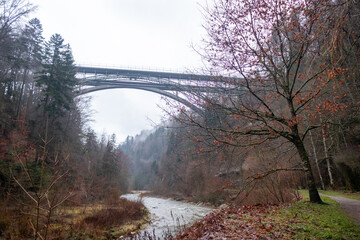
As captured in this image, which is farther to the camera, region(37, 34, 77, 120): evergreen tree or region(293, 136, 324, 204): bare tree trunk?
region(37, 34, 77, 120): evergreen tree

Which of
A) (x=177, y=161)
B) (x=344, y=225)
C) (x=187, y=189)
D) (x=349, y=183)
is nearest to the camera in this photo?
(x=344, y=225)

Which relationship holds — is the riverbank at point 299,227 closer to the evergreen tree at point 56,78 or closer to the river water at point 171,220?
the river water at point 171,220

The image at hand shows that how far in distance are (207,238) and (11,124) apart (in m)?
18.9

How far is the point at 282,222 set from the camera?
5180mm

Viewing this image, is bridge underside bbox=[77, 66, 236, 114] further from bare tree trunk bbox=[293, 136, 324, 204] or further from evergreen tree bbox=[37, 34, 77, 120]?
bare tree trunk bbox=[293, 136, 324, 204]

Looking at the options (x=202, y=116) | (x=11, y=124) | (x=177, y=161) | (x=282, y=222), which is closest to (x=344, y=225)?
(x=282, y=222)

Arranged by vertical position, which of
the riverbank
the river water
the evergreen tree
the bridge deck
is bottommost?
the river water

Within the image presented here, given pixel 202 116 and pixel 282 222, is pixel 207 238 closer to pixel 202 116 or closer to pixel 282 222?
pixel 282 222

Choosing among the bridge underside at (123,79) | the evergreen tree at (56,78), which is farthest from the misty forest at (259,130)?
the bridge underside at (123,79)

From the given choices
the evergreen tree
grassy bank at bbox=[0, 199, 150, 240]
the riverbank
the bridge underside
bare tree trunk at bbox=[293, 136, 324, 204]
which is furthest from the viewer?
the bridge underside

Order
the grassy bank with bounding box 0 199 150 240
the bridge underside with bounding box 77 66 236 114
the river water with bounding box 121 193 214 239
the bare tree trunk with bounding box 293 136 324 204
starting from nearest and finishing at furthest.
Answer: the bare tree trunk with bounding box 293 136 324 204
the grassy bank with bounding box 0 199 150 240
the river water with bounding box 121 193 214 239
the bridge underside with bounding box 77 66 236 114

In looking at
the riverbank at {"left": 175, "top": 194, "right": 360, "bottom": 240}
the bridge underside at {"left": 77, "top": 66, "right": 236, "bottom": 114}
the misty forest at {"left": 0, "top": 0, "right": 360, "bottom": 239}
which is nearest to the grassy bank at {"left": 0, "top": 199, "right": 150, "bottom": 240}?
the misty forest at {"left": 0, "top": 0, "right": 360, "bottom": 239}

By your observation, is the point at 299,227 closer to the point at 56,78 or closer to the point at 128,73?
the point at 56,78

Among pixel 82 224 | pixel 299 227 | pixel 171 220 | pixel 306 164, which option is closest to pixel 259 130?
pixel 306 164
